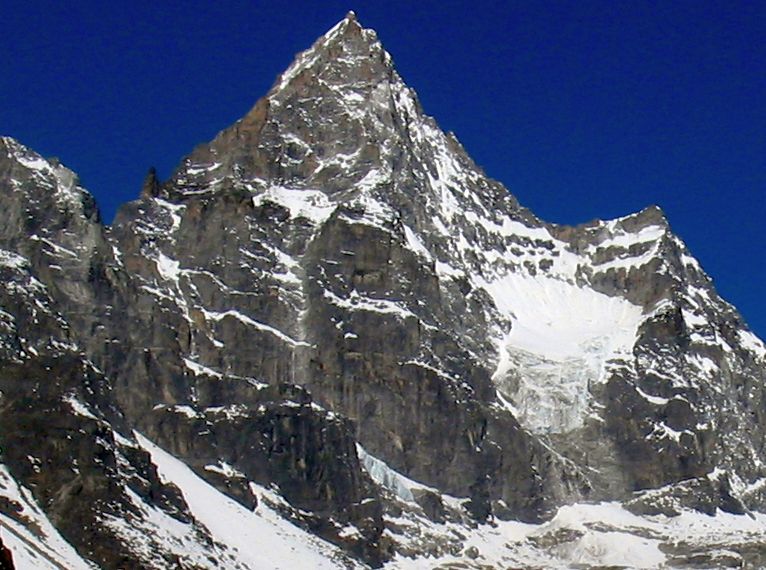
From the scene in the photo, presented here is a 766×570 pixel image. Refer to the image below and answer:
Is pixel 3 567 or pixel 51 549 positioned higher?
pixel 51 549

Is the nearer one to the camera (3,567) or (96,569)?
(3,567)

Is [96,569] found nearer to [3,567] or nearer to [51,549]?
[51,549]

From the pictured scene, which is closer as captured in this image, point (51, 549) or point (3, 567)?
point (3, 567)

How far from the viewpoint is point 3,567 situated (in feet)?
285

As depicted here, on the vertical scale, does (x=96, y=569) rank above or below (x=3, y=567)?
above

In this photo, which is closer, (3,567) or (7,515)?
(3,567)

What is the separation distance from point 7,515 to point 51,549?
5648mm

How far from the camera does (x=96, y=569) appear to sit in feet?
652

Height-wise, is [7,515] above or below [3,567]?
above

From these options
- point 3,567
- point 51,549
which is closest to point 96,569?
point 51,549

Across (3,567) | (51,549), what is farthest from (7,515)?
(3,567)

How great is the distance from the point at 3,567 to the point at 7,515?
366ft

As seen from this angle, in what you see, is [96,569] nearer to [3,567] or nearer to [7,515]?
[7,515]

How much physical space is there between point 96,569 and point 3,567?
372ft
